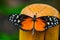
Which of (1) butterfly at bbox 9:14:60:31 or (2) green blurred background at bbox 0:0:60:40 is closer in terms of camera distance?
(1) butterfly at bbox 9:14:60:31

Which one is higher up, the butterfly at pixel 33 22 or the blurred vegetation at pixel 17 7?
the blurred vegetation at pixel 17 7


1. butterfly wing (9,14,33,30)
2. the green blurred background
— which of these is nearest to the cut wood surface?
butterfly wing (9,14,33,30)

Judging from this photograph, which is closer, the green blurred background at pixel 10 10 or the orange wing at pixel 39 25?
the orange wing at pixel 39 25

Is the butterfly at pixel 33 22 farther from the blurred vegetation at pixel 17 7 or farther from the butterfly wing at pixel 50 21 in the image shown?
the blurred vegetation at pixel 17 7

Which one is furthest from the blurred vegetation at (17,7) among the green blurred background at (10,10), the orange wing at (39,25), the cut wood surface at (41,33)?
the orange wing at (39,25)

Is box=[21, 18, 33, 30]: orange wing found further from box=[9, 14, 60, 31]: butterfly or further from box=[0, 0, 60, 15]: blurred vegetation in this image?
box=[0, 0, 60, 15]: blurred vegetation

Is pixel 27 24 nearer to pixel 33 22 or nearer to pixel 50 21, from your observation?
pixel 33 22

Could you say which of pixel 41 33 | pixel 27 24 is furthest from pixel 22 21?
pixel 41 33
